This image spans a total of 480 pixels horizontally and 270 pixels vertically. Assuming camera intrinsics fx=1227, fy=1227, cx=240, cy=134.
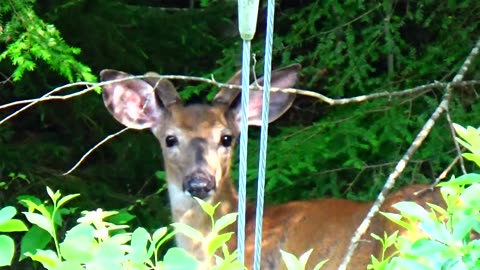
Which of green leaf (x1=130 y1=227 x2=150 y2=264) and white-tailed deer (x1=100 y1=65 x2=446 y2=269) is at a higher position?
green leaf (x1=130 y1=227 x2=150 y2=264)

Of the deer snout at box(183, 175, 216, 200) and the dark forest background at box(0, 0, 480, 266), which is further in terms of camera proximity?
the dark forest background at box(0, 0, 480, 266)

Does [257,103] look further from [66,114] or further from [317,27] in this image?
[66,114]

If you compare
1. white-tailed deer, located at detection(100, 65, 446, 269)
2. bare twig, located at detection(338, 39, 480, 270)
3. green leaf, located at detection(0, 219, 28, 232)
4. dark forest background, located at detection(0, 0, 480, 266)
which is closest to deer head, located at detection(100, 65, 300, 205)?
white-tailed deer, located at detection(100, 65, 446, 269)

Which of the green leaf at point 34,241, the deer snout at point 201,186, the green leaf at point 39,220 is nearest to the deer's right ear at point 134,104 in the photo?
the deer snout at point 201,186

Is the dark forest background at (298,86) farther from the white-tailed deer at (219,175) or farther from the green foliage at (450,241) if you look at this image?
the green foliage at (450,241)

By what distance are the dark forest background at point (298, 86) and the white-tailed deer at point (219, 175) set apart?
318mm

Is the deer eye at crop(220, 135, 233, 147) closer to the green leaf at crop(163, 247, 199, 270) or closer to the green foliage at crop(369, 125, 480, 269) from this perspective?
the green foliage at crop(369, 125, 480, 269)

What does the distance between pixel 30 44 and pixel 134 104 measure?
1.76 metres

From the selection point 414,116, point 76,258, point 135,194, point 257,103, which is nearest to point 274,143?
point 257,103

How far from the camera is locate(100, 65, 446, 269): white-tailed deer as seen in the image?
5.98m

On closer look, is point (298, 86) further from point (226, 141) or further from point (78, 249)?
point (78, 249)

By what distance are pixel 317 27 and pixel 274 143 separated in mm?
872

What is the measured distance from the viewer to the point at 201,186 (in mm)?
6242

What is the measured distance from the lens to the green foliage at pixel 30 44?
17.1ft
